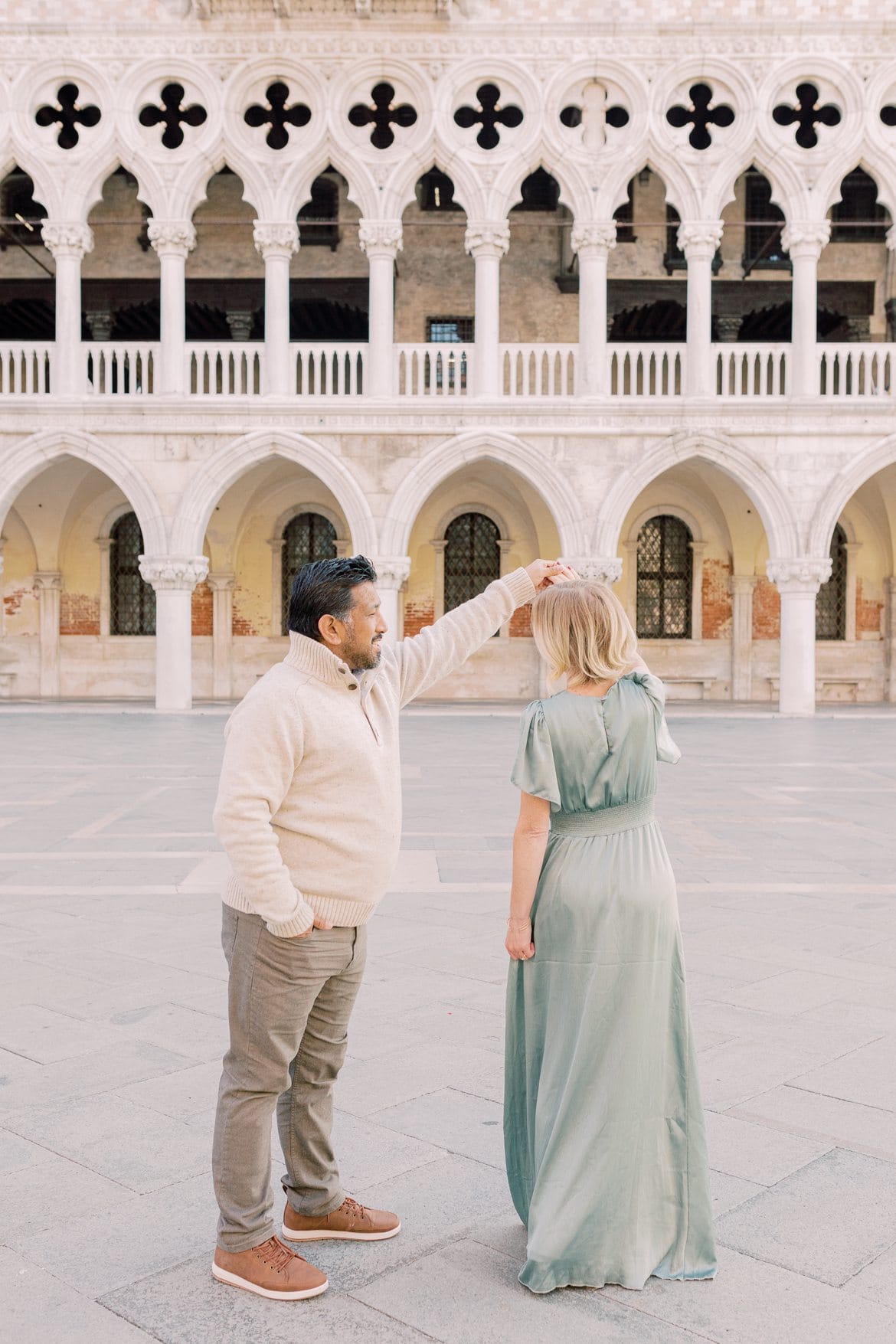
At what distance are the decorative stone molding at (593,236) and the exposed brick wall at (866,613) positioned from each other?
883 cm

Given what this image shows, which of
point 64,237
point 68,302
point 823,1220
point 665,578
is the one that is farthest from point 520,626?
point 823,1220

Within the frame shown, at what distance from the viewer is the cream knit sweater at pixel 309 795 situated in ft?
8.98

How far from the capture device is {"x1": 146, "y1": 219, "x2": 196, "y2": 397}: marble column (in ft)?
66.9

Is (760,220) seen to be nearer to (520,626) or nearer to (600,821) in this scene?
(520,626)

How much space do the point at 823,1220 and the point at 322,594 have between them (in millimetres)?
2053

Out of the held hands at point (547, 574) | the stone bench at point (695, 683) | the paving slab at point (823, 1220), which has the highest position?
the held hands at point (547, 574)

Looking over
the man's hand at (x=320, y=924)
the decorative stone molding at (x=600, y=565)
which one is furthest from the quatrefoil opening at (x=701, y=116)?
the man's hand at (x=320, y=924)

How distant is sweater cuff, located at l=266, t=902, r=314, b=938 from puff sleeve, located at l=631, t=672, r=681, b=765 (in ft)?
3.01

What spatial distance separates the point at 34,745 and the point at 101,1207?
12.7 meters

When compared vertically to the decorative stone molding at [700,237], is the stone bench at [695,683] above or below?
below

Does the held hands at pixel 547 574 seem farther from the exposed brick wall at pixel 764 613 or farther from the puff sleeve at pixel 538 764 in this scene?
the exposed brick wall at pixel 764 613

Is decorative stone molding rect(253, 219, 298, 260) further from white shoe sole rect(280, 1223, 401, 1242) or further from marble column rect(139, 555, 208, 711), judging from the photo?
white shoe sole rect(280, 1223, 401, 1242)

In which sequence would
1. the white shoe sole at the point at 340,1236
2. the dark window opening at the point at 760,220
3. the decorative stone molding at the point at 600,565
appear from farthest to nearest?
the dark window opening at the point at 760,220 < the decorative stone molding at the point at 600,565 < the white shoe sole at the point at 340,1236

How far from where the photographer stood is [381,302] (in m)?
20.4
